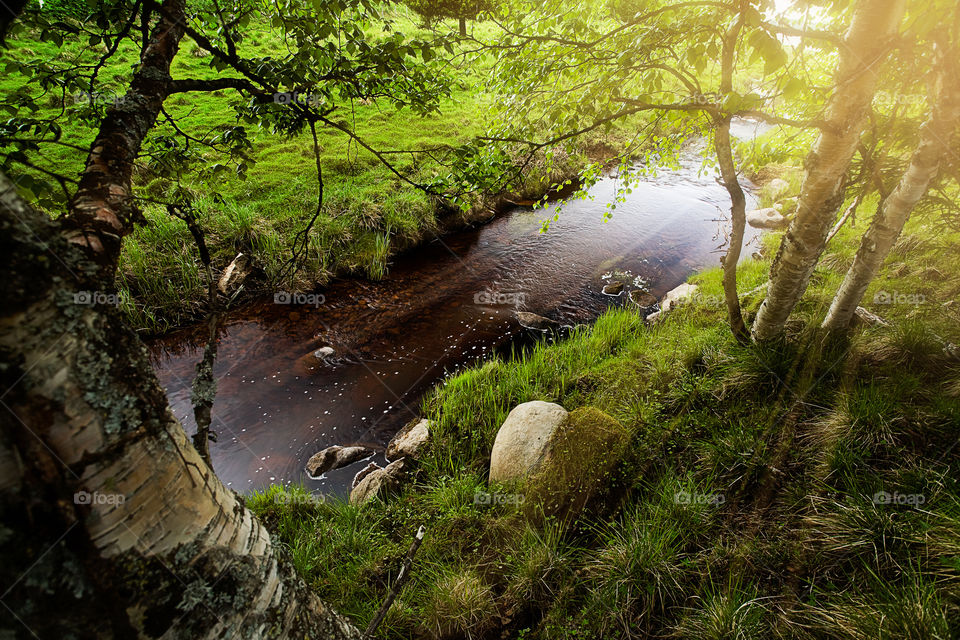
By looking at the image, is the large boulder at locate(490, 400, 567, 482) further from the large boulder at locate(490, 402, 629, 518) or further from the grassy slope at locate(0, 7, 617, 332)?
the grassy slope at locate(0, 7, 617, 332)

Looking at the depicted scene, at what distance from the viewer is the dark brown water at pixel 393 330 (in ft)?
18.5

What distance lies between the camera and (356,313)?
7.90 m

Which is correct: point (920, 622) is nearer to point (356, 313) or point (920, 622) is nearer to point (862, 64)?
point (862, 64)

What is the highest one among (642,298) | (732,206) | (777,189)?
(732,206)

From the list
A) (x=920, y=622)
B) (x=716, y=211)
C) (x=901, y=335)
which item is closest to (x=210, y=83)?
(x=920, y=622)

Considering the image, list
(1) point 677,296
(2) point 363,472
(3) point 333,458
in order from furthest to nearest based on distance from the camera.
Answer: (1) point 677,296 → (3) point 333,458 → (2) point 363,472

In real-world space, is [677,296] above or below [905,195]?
below

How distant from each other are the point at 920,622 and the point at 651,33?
14.5ft

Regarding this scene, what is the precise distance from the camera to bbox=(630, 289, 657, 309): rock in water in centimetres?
858

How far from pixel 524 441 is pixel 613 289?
6.04 meters

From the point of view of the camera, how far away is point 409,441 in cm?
510

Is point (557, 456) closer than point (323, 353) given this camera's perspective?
Yes

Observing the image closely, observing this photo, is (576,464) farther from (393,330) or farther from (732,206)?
(393,330)

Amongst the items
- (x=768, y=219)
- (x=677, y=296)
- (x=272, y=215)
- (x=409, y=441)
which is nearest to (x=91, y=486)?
(x=409, y=441)
